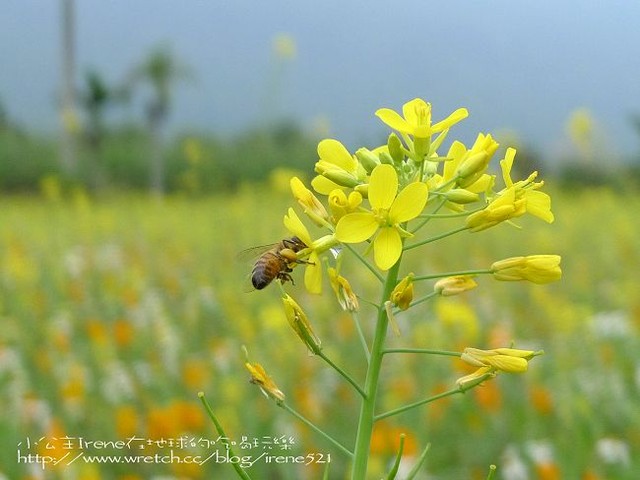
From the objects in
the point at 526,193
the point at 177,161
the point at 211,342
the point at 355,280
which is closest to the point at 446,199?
the point at 526,193

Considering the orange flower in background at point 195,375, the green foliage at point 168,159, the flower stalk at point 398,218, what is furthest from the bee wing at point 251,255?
the green foliage at point 168,159

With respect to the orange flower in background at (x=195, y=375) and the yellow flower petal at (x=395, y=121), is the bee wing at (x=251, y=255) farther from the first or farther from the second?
the orange flower in background at (x=195, y=375)

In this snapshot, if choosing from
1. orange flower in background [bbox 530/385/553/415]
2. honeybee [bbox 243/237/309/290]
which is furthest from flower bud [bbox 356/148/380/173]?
orange flower in background [bbox 530/385/553/415]

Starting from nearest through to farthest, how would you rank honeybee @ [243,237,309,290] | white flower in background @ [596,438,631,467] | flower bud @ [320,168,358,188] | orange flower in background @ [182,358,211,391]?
flower bud @ [320,168,358,188], honeybee @ [243,237,309,290], white flower in background @ [596,438,631,467], orange flower in background @ [182,358,211,391]

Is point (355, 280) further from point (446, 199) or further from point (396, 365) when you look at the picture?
point (446, 199)

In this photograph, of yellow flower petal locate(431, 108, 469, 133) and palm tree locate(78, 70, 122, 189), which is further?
palm tree locate(78, 70, 122, 189)

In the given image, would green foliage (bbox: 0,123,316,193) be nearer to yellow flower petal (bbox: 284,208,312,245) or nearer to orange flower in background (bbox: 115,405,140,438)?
orange flower in background (bbox: 115,405,140,438)

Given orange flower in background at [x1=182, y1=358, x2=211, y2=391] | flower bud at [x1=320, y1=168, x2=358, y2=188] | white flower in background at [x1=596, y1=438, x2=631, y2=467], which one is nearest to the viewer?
flower bud at [x1=320, y1=168, x2=358, y2=188]

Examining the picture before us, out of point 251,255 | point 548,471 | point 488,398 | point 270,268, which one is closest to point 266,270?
point 270,268
